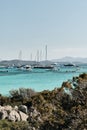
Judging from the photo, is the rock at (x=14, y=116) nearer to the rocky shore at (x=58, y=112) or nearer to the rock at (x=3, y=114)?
the rocky shore at (x=58, y=112)

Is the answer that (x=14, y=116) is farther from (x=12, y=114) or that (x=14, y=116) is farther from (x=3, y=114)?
(x=3, y=114)

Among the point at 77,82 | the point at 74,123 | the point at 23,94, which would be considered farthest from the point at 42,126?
the point at 23,94

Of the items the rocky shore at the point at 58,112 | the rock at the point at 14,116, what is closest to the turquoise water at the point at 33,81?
the rock at the point at 14,116

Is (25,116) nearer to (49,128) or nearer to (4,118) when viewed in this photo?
(4,118)

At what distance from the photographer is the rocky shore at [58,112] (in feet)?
55.6

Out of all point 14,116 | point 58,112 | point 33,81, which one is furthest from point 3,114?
point 33,81

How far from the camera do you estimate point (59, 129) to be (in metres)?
17.4

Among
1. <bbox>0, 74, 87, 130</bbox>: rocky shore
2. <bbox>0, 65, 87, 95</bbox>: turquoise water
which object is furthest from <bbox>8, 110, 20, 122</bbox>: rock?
<bbox>0, 65, 87, 95</bbox>: turquoise water

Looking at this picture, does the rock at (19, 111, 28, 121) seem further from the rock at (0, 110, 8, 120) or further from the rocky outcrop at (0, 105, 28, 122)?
the rock at (0, 110, 8, 120)

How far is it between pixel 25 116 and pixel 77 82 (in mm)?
4700

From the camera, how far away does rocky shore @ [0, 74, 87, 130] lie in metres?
17.0

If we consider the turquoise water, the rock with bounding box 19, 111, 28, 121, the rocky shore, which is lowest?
the turquoise water

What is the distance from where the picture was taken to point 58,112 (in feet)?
59.8

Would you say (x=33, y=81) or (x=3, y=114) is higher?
(x=3, y=114)
